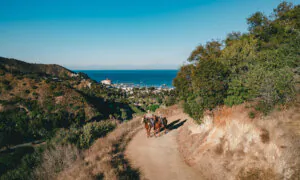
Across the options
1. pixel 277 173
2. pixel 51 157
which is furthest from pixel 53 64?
pixel 277 173

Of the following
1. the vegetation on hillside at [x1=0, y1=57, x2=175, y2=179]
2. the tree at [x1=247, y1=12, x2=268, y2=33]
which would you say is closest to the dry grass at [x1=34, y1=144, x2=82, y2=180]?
the vegetation on hillside at [x1=0, y1=57, x2=175, y2=179]

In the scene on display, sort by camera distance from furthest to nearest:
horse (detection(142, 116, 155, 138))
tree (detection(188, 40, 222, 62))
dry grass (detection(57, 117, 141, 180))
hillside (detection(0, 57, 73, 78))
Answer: hillside (detection(0, 57, 73, 78))
tree (detection(188, 40, 222, 62))
horse (detection(142, 116, 155, 138))
dry grass (detection(57, 117, 141, 180))

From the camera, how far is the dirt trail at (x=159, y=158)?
8398 millimetres

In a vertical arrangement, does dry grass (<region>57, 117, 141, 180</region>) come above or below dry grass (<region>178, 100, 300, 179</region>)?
below

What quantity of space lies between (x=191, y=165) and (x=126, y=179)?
383cm

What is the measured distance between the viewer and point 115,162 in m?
9.32

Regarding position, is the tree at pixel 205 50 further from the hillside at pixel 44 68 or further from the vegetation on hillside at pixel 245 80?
the hillside at pixel 44 68

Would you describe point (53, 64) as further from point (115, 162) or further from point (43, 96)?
point (115, 162)

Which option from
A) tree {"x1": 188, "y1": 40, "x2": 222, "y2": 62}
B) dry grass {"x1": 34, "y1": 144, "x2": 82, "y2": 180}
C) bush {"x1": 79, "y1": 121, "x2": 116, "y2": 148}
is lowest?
bush {"x1": 79, "y1": 121, "x2": 116, "y2": 148}

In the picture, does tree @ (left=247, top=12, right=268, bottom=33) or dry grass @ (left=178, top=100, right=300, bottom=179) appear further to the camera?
tree @ (left=247, top=12, right=268, bottom=33)

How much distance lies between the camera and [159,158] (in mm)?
10250

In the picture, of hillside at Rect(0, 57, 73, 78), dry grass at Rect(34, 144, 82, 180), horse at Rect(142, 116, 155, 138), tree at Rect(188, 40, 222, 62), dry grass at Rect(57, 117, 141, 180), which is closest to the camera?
dry grass at Rect(57, 117, 141, 180)

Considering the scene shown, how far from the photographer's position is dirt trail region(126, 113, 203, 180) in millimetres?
8398

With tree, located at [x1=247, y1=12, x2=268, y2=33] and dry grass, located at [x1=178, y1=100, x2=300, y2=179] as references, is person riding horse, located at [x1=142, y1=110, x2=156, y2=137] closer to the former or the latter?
dry grass, located at [x1=178, y1=100, x2=300, y2=179]
